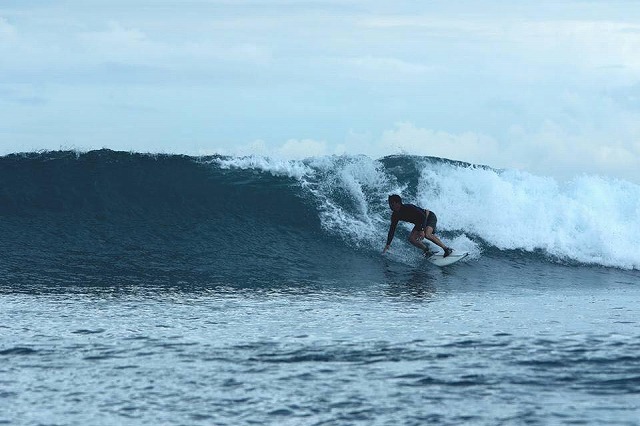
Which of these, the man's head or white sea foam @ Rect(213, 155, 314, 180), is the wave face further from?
the man's head

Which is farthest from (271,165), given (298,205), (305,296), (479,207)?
(305,296)

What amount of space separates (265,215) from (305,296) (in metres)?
6.43

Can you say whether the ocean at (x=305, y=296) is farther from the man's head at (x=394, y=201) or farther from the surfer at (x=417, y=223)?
the man's head at (x=394, y=201)

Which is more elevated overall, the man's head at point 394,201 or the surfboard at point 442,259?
the man's head at point 394,201

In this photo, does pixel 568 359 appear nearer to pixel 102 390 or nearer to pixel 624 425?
pixel 624 425

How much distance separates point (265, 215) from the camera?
18.7 metres

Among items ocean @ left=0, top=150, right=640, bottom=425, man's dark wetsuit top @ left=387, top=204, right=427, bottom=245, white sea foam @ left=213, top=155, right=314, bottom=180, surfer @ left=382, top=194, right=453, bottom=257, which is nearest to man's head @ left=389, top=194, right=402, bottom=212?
surfer @ left=382, top=194, right=453, bottom=257

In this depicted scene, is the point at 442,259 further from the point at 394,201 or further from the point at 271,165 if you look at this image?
the point at 271,165

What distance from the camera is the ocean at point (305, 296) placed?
698cm

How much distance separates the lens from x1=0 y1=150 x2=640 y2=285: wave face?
1542 cm

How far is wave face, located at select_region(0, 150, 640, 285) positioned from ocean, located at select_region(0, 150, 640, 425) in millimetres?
57

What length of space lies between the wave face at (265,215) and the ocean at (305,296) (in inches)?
2.2

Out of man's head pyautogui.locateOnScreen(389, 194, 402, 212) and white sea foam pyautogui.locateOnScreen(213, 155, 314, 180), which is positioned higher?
white sea foam pyautogui.locateOnScreen(213, 155, 314, 180)

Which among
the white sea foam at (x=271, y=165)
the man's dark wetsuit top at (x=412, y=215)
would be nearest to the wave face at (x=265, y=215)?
the white sea foam at (x=271, y=165)
